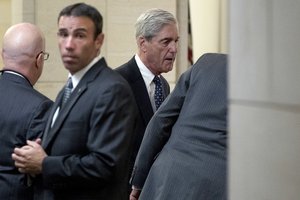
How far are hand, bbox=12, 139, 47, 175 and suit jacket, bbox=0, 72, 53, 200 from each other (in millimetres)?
220

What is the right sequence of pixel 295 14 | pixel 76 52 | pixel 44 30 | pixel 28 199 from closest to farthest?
pixel 295 14 → pixel 76 52 → pixel 28 199 → pixel 44 30

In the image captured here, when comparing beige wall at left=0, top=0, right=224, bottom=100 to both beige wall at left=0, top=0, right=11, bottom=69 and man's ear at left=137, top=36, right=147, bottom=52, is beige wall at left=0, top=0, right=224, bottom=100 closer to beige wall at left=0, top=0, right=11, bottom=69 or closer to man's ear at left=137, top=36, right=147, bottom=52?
beige wall at left=0, top=0, right=11, bottom=69

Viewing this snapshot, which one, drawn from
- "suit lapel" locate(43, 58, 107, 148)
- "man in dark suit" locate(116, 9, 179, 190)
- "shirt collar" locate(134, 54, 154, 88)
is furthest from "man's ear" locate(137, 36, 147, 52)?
"suit lapel" locate(43, 58, 107, 148)

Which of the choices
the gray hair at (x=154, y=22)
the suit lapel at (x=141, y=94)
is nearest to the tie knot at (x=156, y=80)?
the suit lapel at (x=141, y=94)

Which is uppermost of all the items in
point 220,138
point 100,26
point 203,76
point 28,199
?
point 100,26

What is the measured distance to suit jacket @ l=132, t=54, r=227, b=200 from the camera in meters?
3.69

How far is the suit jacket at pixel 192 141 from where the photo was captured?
3688mm

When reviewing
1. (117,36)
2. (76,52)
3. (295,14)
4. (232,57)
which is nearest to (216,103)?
(76,52)

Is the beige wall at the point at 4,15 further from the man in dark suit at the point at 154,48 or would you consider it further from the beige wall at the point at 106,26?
the man in dark suit at the point at 154,48

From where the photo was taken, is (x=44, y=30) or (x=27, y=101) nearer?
(x=27, y=101)

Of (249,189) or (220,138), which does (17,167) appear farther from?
(249,189)

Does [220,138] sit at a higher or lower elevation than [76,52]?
lower

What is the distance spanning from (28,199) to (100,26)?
1.15 metres

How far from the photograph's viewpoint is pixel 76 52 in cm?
410
